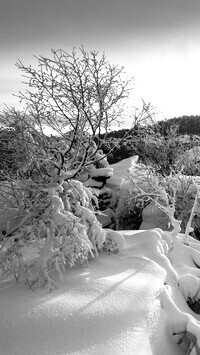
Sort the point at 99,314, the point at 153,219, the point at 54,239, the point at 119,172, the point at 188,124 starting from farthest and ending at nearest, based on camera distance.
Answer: the point at 188,124 → the point at 119,172 → the point at 153,219 → the point at 54,239 → the point at 99,314

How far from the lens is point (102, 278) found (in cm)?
879

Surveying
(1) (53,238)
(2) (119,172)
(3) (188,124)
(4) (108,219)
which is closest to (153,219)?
(4) (108,219)

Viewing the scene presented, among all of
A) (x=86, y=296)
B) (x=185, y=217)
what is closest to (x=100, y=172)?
(x=185, y=217)

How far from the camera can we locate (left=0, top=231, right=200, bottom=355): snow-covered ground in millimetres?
6816

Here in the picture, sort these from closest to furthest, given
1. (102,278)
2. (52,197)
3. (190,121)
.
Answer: (102,278) < (52,197) < (190,121)

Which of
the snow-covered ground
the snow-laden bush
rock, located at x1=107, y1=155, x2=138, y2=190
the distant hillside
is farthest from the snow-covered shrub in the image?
the distant hillside

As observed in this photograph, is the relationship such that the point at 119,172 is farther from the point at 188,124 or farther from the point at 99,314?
the point at 188,124

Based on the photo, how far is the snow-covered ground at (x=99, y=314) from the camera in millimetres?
6816

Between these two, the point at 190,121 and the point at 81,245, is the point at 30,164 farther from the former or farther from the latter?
the point at 190,121

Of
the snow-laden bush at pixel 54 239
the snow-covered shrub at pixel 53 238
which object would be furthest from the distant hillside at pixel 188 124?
the snow-covered shrub at pixel 53 238

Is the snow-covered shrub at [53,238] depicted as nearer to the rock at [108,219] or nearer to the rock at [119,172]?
the rock at [108,219]

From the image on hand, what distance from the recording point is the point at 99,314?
7492 mm

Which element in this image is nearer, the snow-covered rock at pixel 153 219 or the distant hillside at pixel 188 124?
the snow-covered rock at pixel 153 219

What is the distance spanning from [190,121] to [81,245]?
4118 centimetres
